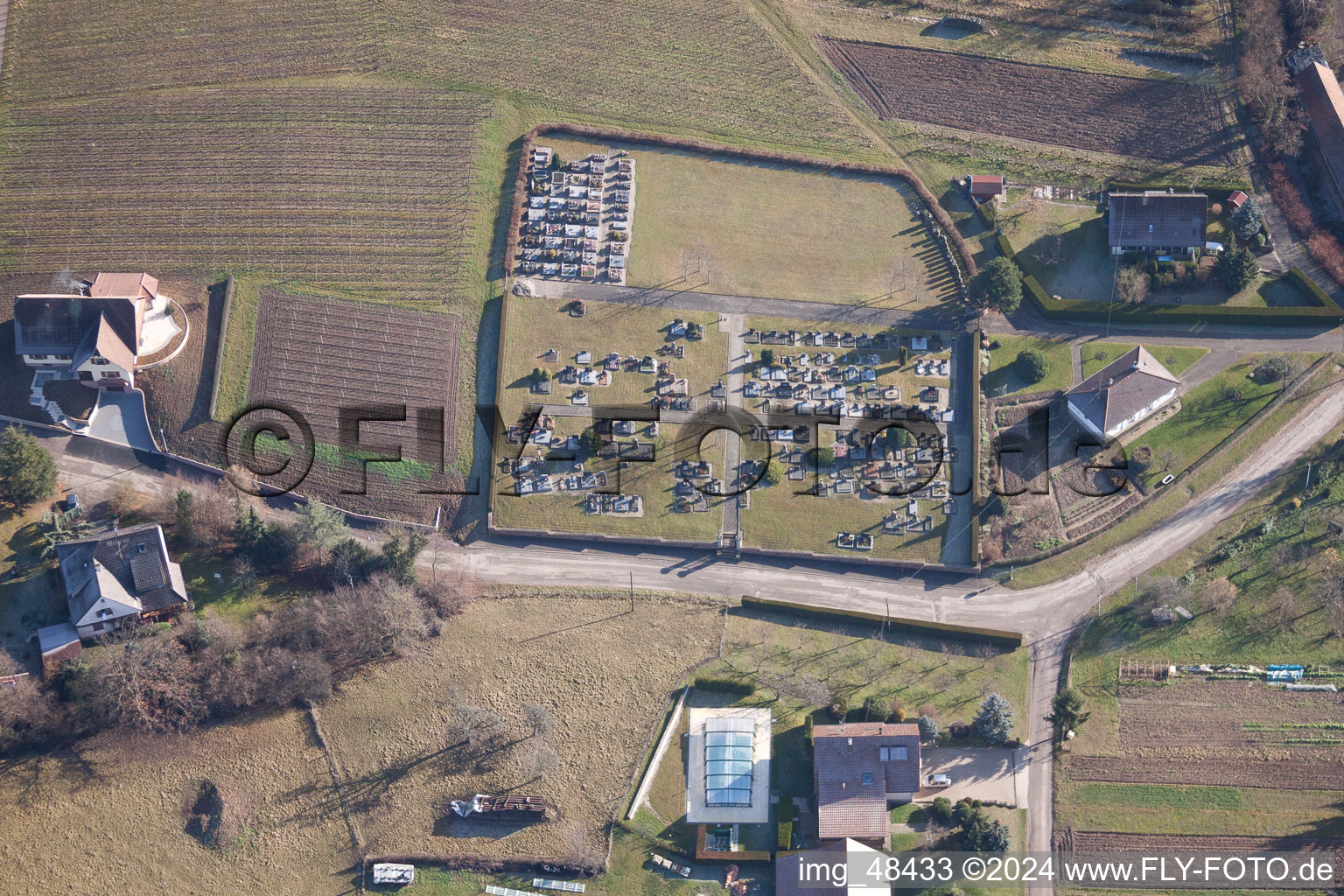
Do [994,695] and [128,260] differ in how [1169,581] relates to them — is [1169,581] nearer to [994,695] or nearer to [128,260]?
[994,695]

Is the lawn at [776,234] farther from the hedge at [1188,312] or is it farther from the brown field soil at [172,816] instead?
the brown field soil at [172,816]

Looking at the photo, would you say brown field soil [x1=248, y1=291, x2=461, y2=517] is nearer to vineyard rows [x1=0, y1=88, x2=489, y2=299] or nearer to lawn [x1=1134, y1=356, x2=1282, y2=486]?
vineyard rows [x1=0, y1=88, x2=489, y2=299]

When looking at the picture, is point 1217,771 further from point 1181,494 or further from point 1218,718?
point 1181,494

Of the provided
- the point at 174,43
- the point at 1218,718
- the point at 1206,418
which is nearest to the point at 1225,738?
the point at 1218,718

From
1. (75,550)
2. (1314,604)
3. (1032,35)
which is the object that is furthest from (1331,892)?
(75,550)

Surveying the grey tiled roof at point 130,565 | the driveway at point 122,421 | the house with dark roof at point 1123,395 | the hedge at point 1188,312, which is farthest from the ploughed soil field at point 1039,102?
the grey tiled roof at point 130,565

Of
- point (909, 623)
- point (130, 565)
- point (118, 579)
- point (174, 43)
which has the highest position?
point (174, 43)
